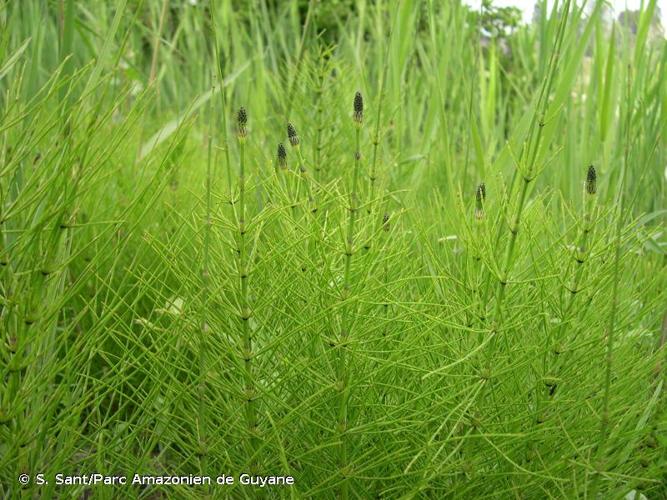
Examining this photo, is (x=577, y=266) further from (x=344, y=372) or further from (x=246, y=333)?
(x=246, y=333)

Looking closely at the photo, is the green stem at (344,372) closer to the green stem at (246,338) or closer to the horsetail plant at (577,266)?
the green stem at (246,338)

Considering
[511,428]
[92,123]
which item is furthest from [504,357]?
[92,123]

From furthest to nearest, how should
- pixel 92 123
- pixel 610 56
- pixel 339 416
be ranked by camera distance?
pixel 610 56 → pixel 339 416 → pixel 92 123

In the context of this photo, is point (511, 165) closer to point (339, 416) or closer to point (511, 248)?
point (511, 248)

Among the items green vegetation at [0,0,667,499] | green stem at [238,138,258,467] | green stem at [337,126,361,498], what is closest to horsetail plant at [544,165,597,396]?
green vegetation at [0,0,667,499]

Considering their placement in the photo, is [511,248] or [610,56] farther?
[610,56]

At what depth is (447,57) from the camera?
159 centimetres

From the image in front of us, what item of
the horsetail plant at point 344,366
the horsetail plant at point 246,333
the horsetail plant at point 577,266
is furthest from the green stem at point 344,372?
the horsetail plant at point 577,266

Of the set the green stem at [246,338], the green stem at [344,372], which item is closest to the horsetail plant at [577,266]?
the green stem at [344,372]

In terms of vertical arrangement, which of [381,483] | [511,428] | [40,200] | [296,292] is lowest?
[381,483]

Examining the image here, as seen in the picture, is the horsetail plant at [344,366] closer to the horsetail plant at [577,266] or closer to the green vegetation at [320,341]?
the green vegetation at [320,341]

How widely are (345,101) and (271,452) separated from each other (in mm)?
1148

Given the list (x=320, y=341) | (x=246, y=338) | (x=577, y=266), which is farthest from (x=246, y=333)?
(x=577, y=266)

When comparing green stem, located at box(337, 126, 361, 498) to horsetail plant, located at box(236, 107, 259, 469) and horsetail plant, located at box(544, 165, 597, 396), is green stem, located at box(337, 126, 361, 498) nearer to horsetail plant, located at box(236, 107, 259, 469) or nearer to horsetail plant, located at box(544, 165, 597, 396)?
horsetail plant, located at box(236, 107, 259, 469)
